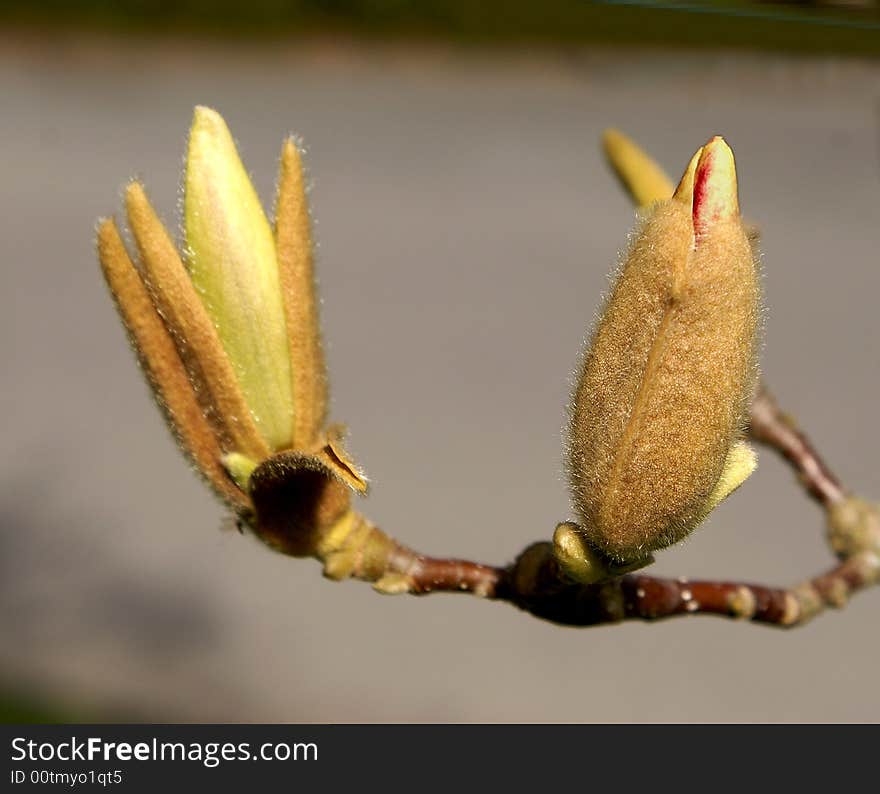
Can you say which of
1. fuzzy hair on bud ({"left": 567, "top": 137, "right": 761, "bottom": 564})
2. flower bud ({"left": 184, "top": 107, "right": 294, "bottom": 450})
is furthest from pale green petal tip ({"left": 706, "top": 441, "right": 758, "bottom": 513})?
flower bud ({"left": 184, "top": 107, "right": 294, "bottom": 450})

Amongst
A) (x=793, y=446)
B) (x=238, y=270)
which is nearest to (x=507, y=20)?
(x=793, y=446)

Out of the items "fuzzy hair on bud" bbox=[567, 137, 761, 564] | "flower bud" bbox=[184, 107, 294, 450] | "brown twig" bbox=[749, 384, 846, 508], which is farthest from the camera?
"brown twig" bbox=[749, 384, 846, 508]

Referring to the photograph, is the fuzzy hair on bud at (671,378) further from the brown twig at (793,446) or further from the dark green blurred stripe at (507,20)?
the brown twig at (793,446)

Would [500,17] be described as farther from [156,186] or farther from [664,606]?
[664,606]

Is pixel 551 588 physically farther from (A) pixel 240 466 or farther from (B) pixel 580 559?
(A) pixel 240 466

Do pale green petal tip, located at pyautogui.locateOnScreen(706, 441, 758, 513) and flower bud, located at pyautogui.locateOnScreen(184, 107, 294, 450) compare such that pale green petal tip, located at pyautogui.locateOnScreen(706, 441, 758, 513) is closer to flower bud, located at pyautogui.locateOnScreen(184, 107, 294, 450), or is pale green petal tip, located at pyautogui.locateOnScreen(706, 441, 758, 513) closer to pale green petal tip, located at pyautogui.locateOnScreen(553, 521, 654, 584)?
pale green petal tip, located at pyautogui.locateOnScreen(553, 521, 654, 584)
